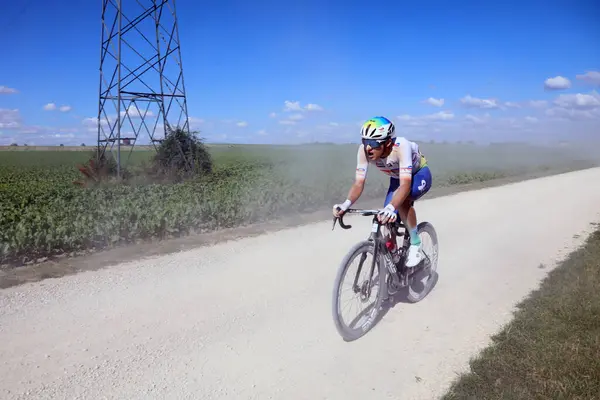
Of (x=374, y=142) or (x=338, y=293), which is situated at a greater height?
(x=374, y=142)

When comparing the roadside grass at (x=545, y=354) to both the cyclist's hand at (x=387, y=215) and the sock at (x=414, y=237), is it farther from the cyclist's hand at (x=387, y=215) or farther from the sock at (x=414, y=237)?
the cyclist's hand at (x=387, y=215)

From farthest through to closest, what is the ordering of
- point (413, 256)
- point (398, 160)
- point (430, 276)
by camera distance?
point (430, 276), point (413, 256), point (398, 160)

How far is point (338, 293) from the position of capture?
4.47 meters

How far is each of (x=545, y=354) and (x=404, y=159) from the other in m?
2.05

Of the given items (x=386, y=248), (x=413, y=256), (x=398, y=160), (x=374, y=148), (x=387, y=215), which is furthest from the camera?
(x=413, y=256)

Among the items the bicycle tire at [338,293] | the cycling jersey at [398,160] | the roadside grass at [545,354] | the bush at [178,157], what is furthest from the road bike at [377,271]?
the bush at [178,157]

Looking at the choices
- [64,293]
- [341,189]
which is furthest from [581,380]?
[341,189]

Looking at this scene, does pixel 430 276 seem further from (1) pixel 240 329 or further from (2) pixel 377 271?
(1) pixel 240 329

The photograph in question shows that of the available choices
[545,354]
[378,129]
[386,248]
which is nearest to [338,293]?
[386,248]

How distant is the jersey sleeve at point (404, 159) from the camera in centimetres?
466

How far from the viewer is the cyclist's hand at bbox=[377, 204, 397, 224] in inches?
169

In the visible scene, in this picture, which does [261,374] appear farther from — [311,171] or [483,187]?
[311,171]

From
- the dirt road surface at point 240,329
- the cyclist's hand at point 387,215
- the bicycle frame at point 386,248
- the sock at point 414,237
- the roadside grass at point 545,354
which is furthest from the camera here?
the sock at point 414,237

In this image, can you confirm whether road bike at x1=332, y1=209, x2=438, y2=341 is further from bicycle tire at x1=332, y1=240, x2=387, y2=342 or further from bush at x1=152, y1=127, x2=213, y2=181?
bush at x1=152, y1=127, x2=213, y2=181
